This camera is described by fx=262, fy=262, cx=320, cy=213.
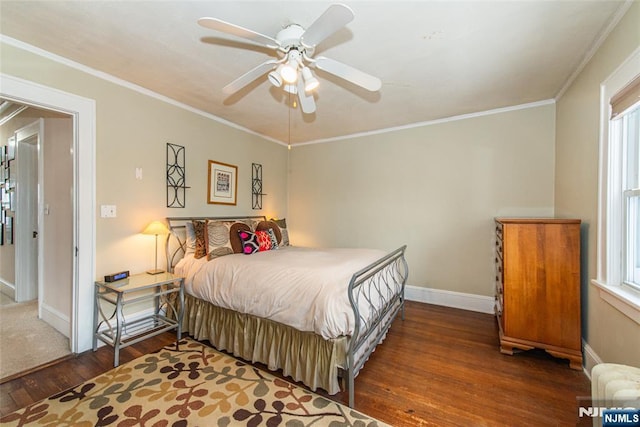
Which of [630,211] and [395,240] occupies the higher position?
[630,211]

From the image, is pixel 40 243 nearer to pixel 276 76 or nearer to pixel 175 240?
pixel 175 240

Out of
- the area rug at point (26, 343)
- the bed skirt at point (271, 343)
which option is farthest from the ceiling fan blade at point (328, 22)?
the area rug at point (26, 343)

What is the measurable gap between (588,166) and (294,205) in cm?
385

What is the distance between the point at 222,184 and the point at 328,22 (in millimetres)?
2803

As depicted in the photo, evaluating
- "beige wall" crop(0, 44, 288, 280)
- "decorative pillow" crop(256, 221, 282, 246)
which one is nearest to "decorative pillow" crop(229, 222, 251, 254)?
"decorative pillow" crop(256, 221, 282, 246)

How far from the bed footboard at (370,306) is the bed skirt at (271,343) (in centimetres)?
12

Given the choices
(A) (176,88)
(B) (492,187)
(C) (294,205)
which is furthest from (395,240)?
(A) (176,88)

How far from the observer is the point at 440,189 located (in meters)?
3.61

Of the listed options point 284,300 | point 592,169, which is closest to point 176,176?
point 284,300

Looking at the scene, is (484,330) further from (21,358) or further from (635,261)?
(21,358)

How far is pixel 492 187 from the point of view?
3.30 meters

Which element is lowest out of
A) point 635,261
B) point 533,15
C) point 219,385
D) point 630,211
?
point 219,385

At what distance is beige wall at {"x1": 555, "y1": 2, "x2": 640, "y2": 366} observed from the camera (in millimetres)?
1646

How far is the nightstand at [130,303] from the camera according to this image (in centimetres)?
221
